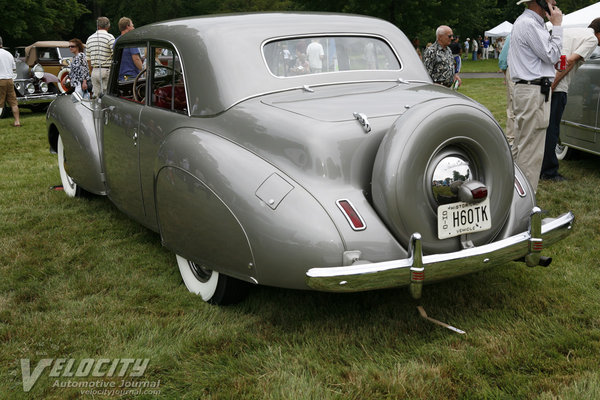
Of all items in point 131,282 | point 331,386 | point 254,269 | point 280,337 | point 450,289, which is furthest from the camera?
point 131,282

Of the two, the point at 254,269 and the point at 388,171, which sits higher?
the point at 388,171

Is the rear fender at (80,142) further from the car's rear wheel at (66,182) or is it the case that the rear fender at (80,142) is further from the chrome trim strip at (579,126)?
the chrome trim strip at (579,126)

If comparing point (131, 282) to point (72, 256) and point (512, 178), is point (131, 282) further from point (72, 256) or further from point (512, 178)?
point (512, 178)

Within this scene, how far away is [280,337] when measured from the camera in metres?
3.03

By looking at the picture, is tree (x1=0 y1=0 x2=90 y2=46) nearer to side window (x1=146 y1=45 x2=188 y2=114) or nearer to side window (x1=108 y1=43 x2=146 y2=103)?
side window (x1=108 y1=43 x2=146 y2=103)

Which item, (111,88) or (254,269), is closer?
(254,269)

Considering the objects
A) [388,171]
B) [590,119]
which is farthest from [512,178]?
[590,119]

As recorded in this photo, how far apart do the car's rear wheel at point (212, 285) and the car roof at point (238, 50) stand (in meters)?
0.96

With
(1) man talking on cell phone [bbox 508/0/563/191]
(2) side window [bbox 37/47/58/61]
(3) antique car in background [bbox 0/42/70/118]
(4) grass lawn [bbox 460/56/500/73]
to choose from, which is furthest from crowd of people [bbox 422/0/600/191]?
(4) grass lawn [bbox 460/56/500/73]

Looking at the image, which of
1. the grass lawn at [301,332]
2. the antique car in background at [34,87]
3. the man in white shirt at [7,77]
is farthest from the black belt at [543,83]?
the antique car in background at [34,87]

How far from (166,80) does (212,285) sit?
1.52m

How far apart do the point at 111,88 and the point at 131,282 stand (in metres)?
1.74

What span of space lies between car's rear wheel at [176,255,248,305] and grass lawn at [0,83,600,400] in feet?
0.21

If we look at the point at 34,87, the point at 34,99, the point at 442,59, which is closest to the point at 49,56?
the point at 34,87
